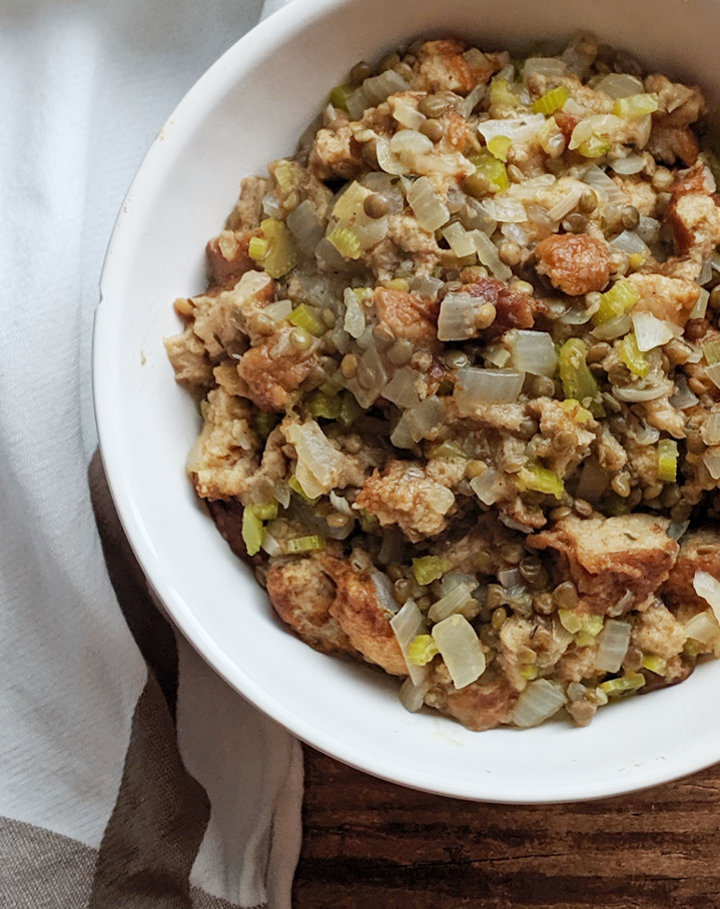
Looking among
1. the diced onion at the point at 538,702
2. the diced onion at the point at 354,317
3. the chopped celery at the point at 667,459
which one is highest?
the diced onion at the point at 354,317

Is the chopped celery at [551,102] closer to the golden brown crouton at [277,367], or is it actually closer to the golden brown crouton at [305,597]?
the golden brown crouton at [277,367]

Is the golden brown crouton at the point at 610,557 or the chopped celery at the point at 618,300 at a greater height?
the chopped celery at the point at 618,300

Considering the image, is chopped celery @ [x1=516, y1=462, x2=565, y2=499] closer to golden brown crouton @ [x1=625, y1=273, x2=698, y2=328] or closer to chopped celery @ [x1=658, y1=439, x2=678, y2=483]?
chopped celery @ [x1=658, y1=439, x2=678, y2=483]

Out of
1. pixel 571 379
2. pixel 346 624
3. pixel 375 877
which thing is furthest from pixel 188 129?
pixel 375 877

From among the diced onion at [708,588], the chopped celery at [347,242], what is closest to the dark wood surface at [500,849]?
the diced onion at [708,588]

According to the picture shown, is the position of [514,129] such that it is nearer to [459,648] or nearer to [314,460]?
[314,460]
